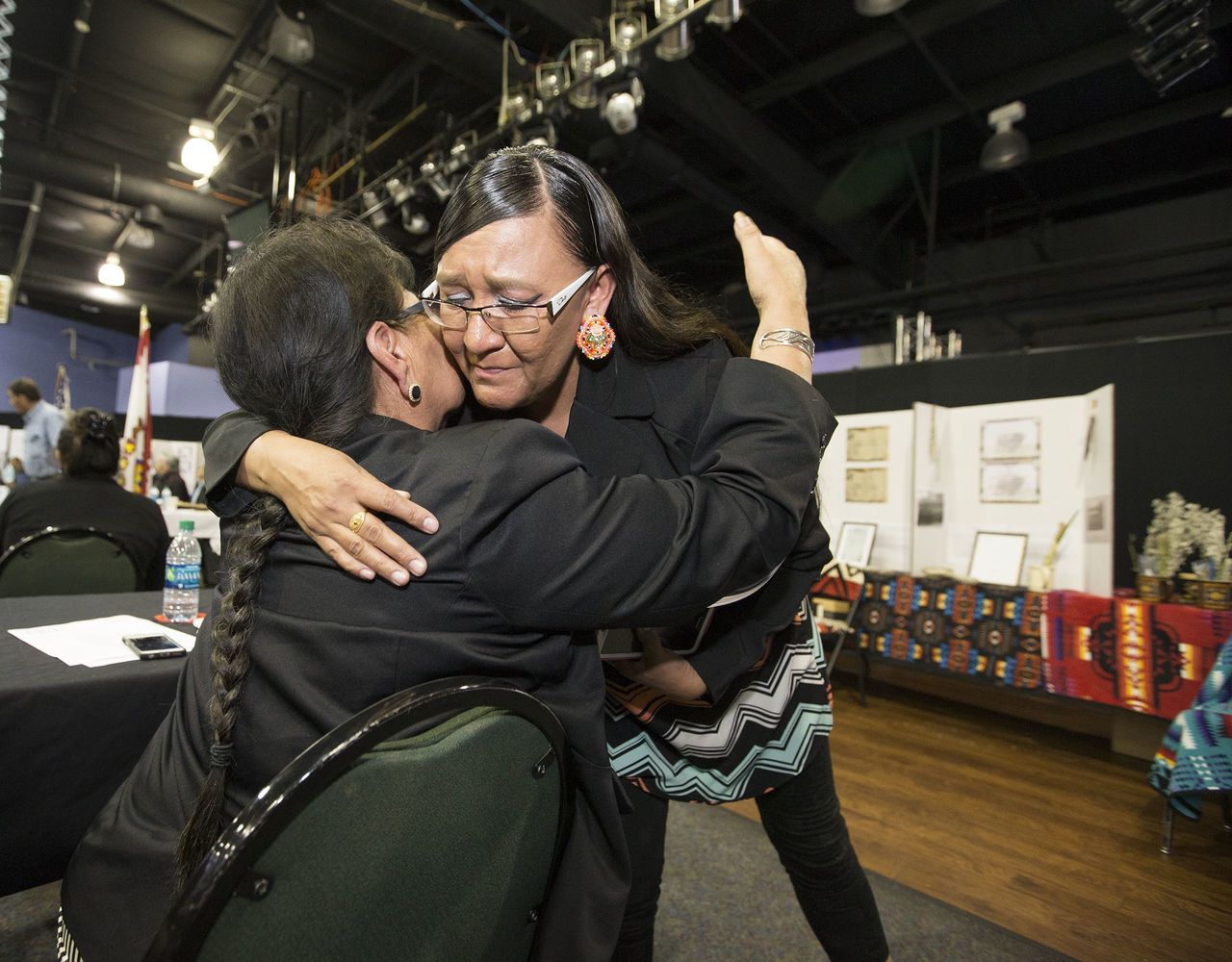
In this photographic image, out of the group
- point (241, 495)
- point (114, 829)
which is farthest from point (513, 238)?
point (114, 829)

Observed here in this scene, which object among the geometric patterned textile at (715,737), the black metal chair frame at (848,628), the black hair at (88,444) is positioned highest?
the black hair at (88,444)

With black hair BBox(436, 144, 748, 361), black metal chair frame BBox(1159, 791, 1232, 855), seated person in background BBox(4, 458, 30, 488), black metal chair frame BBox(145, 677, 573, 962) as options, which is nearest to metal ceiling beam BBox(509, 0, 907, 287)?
black hair BBox(436, 144, 748, 361)

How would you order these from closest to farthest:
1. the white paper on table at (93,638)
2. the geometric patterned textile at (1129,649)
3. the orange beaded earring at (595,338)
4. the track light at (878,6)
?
the orange beaded earring at (595,338) → the white paper on table at (93,638) → the geometric patterned textile at (1129,649) → the track light at (878,6)

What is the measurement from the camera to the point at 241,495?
0.95m

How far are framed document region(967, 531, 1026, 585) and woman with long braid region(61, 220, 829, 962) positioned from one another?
406 centimetres

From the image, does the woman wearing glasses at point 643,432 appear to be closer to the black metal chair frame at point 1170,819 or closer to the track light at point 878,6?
the black metal chair frame at point 1170,819

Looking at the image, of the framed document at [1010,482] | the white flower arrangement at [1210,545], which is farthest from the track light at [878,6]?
the white flower arrangement at [1210,545]

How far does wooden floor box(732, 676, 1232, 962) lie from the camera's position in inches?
82.7

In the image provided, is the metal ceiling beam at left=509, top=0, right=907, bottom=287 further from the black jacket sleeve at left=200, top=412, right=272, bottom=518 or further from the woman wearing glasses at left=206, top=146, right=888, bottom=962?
the black jacket sleeve at left=200, top=412, right=272, bottom=518

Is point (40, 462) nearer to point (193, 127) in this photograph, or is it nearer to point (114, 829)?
point (193, 127)

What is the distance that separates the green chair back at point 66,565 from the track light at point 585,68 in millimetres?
3773

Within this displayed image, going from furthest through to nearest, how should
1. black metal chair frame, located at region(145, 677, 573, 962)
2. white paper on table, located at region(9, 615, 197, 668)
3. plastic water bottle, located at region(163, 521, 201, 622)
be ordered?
plastic water bottle, located at region(163, 521, 201, 622) → white paper on table, located at region(9, 615, 197, 668) → black metal chair frame, located at region(145, 677, 573, 962)

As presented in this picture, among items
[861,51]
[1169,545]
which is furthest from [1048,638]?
[861,51]

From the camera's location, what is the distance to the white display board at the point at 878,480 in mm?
4953
